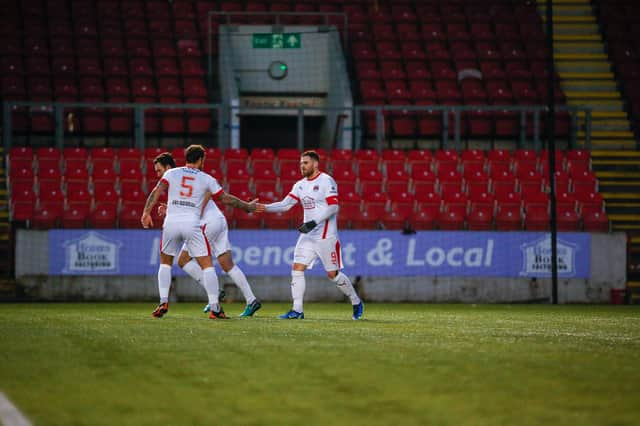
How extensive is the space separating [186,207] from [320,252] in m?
1.95

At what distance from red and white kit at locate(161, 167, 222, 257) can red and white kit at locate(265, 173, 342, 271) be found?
57.5 inches

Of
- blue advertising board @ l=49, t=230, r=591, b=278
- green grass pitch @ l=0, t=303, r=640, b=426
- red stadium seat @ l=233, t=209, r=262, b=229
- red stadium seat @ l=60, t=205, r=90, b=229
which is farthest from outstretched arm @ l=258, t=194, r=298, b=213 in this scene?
red stadium seat @ l=60, t=205, r=90, b=229

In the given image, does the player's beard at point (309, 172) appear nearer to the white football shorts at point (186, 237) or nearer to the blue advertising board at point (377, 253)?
the white football shorts at point (186, 237)

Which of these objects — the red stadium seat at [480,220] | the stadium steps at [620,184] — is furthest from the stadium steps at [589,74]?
the red stadium seat at [480,220]

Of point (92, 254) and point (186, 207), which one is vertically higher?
point (186, 207)

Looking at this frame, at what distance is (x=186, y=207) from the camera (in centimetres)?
1301

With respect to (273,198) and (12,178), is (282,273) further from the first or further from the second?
(12,178)

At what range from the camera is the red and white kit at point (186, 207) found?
13.0 meters

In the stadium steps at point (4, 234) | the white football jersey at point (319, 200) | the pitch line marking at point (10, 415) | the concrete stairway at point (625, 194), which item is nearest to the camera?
the pitch line marking at point (10, 415)

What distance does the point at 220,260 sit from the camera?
1438cm

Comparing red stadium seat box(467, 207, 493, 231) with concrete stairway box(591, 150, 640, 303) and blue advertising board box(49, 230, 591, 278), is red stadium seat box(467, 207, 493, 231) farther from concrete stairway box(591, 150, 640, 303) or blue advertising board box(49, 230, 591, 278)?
concrete stairway box(591, 150, 640, 303)

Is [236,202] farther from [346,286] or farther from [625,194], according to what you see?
[625,194]

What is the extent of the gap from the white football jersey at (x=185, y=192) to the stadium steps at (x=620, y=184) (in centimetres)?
1280

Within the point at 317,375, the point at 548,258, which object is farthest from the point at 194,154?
the point at 548,258
